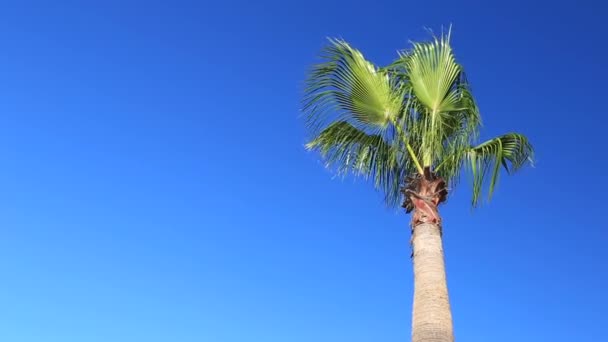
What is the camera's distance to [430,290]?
7.80 meters

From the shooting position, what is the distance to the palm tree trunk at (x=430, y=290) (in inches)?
296

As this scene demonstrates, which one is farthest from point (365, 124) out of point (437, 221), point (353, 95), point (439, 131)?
point (437, 221)

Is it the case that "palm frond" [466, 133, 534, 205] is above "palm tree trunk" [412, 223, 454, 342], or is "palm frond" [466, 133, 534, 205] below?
above

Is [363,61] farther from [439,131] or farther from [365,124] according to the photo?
[439,131]

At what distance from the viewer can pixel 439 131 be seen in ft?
30.6

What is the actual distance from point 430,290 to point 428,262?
0.41 meters

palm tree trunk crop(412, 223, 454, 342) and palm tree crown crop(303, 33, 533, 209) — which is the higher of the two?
palm tree crown crop(303, 33, 533, 209)

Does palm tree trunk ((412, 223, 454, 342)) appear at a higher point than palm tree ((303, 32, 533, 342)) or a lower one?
lower

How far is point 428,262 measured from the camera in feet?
26.6

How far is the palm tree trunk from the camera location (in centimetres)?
752

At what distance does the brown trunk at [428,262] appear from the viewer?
755cm

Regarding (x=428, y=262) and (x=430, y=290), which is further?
(x=428, y=262)

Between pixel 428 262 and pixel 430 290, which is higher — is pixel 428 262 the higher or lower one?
the higher one

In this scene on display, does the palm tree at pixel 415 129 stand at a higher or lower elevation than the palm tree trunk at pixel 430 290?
higher
